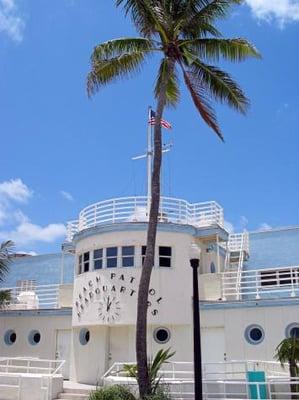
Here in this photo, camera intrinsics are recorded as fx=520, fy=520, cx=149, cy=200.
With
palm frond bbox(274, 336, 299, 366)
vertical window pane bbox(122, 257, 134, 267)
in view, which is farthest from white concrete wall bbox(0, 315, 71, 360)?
palm frond bbox(274, 336, 299, 366)

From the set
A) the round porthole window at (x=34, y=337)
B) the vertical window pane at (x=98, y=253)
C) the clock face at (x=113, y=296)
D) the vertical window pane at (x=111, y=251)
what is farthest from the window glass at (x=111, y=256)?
the round porthole window at (x=34, y=337)

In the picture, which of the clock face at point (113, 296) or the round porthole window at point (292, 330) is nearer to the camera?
the round porthole window at point (292, 330)

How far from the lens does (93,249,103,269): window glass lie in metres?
23.1

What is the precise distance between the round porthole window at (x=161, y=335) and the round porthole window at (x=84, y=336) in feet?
10.7

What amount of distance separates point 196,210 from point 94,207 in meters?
4.77

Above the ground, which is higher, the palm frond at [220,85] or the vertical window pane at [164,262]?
the palm frond at [220,85]

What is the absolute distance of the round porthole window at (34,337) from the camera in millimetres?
25984

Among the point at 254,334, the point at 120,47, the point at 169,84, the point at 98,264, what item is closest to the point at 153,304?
the point at 98,264

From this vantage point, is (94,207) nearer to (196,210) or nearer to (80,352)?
(196,210)

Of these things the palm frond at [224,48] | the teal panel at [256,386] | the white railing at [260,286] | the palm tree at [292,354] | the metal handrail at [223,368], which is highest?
the palm frond at [224,48]

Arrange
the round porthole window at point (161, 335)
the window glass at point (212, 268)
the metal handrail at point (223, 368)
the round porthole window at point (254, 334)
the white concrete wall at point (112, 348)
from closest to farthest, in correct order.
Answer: the metal handrail at point (223, 368), the round porthole window at point (254, 334), the white concrete wall at point (112, 348), the round porthole window at point (161, 335), the window glass at point (212, 268)

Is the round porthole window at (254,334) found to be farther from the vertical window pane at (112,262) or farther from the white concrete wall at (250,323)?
the vertical window pane at (112,262)

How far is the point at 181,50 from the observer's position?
16.2 m

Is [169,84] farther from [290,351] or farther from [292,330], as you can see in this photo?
[292,330]
